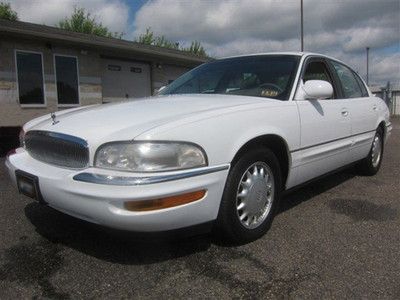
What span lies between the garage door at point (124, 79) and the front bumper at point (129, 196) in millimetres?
→ 12036

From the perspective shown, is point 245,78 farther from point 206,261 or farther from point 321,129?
point 206,261

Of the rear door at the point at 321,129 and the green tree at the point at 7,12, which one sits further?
the green tree at the point at 7,12

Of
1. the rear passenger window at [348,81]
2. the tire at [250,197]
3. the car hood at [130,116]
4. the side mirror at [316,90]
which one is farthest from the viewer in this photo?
the rear passenger window at [348,81]

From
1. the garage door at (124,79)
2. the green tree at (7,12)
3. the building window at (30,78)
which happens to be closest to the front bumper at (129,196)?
the building window at (30,78)

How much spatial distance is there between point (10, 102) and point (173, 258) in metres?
10.2

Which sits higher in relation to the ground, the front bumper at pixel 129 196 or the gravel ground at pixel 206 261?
the front bumper at pixel 129 196

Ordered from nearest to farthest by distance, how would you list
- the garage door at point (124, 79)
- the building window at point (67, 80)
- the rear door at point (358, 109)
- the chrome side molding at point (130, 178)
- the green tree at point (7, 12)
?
the chrome side molding at point (130, 178) → the rear door at point (358, 109) → the building window at point (67, 80) → the garage door at point (124, 79) → the green tree at point (7, 12)

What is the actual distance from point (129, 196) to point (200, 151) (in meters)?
0.55

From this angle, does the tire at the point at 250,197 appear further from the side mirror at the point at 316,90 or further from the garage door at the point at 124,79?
the garage door at the point at 124,79

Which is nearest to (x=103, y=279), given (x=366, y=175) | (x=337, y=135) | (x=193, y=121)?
(x=193, y=121)

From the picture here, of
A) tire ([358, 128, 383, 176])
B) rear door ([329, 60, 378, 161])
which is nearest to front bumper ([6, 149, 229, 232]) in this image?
rear door ([329, 60, 378, 161])

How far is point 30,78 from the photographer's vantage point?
12203 mm

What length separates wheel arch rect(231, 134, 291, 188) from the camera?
3132 millimetres

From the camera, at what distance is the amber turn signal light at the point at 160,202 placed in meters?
2.55
